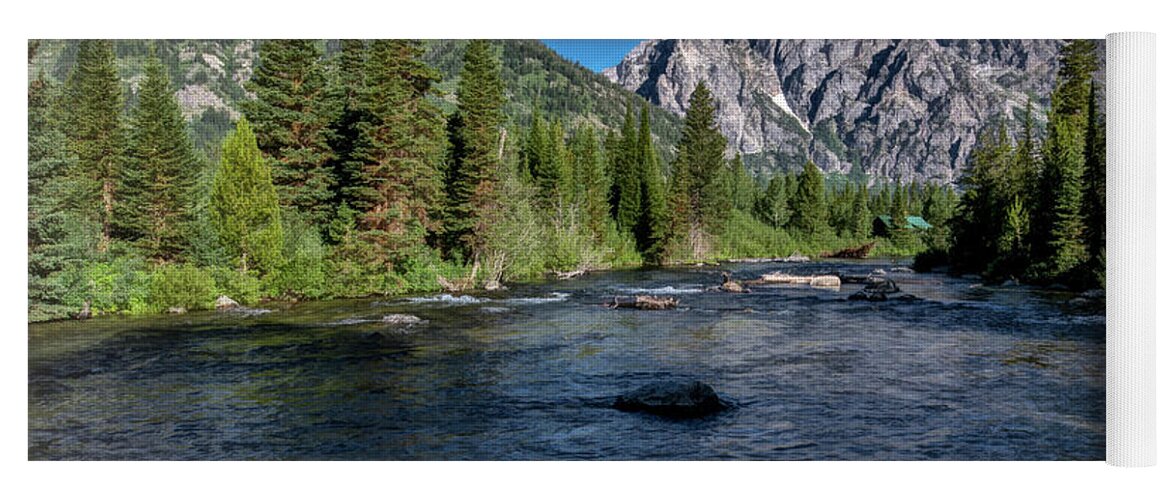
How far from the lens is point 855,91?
12.2 m

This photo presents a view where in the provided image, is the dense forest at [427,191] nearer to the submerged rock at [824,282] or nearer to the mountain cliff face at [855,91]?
the mountain cliff face at [855,91]

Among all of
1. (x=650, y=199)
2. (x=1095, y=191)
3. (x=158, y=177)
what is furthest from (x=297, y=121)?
(x=1095, y=191)

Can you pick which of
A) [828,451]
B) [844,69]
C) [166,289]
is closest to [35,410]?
[166,289]

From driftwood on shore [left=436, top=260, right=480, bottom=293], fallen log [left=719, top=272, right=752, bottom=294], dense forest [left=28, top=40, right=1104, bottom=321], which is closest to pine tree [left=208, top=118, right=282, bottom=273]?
dense forest [left=28, top=40, right=1104, bottom=321]

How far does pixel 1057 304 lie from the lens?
14109 millimetres

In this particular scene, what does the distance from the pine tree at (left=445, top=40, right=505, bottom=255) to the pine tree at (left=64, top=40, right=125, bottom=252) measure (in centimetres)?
934

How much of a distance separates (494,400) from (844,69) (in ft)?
18.9

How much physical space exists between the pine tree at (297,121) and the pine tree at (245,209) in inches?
104

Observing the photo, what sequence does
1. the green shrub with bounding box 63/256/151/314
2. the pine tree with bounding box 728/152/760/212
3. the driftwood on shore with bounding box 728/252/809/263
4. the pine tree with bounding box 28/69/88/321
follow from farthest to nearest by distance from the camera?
the driftwood on shore with bounding box 728/252/809/263, the pine tree with bounding box 728/152/760/212, the green shrub with bounding box 63/256/151/314, the pine tree with bounding box 28/69/88/321

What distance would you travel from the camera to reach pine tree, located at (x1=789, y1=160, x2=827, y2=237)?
48.6ft

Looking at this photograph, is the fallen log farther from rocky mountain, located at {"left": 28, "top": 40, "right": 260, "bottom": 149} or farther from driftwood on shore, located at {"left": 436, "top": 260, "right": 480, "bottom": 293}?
rocky mountain, located at {"left": 28, "top": 40, "right": 260, "bottom": 149}

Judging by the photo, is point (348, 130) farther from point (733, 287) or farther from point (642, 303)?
point (733, 287)

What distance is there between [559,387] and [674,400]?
150cm

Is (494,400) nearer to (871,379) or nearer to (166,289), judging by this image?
(871,379)
